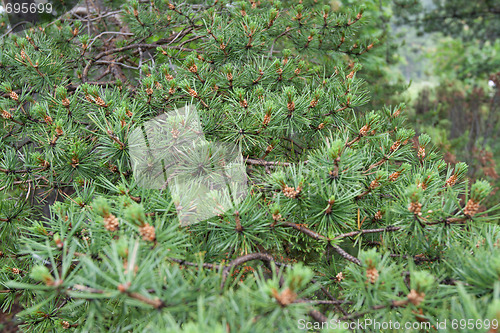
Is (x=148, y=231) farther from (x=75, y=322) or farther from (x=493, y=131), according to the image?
(x=493, y=131)

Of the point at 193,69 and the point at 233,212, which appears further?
the point at 193,69

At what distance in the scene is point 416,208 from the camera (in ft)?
1.88

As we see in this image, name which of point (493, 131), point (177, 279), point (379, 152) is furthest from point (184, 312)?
point (493, 131)

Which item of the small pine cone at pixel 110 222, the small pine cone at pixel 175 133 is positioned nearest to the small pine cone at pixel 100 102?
the small pine cone at pixel 175 133

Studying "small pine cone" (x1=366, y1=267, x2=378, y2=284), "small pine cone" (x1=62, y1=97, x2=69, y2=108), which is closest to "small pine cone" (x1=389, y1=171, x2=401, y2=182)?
"small pine cone" (x1=366, y1=267, x2=378, y2=284)

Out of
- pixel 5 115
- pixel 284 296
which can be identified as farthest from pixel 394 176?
pixel 5 115

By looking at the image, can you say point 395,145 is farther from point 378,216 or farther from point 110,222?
point 110,222

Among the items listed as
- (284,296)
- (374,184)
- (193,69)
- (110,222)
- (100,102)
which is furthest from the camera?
(193,69)

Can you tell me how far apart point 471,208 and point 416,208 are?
0.29 feet

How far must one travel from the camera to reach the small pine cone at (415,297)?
47cm

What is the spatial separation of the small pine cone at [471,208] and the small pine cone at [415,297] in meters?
0.19

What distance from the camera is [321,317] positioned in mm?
544

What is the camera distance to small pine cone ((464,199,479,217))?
54cm

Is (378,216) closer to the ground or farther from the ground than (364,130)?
closer to the ground
